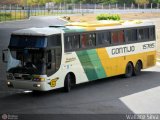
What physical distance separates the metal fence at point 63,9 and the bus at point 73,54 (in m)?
64.5

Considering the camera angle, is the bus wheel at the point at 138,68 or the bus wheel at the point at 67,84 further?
the bus wheel at the point at 138,68

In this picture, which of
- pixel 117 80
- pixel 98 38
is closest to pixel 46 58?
pixel 98 38

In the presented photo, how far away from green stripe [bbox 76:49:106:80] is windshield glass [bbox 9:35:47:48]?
2589 millimetres

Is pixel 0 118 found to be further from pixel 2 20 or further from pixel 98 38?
pixel 2 20

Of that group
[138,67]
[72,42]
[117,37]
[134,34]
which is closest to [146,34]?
[134,34]

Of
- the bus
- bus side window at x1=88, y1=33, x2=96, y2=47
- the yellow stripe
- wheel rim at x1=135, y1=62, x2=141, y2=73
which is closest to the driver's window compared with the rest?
the bus

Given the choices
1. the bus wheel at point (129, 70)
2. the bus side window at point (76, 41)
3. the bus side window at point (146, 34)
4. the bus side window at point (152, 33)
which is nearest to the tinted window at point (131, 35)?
the bus side window at point (146, 34)

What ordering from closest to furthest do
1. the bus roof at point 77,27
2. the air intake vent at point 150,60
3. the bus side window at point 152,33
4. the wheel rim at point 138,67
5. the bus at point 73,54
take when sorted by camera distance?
the bus at point 73,54 → the bus roof at point 77,27 → the wheel rim at point 138,67 → the air intake vent at point 150,60 → the bus side window at point 152,33

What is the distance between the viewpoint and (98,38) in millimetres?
24797

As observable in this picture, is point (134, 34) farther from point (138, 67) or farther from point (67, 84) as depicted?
point (67, 84)

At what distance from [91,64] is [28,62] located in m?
3.99

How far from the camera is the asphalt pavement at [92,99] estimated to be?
17.8 meters

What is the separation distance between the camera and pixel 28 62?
20.8 meters

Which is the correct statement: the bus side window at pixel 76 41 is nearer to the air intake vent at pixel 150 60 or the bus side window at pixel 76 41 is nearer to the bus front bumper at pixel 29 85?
the bus front bumper at pixel 29 85
